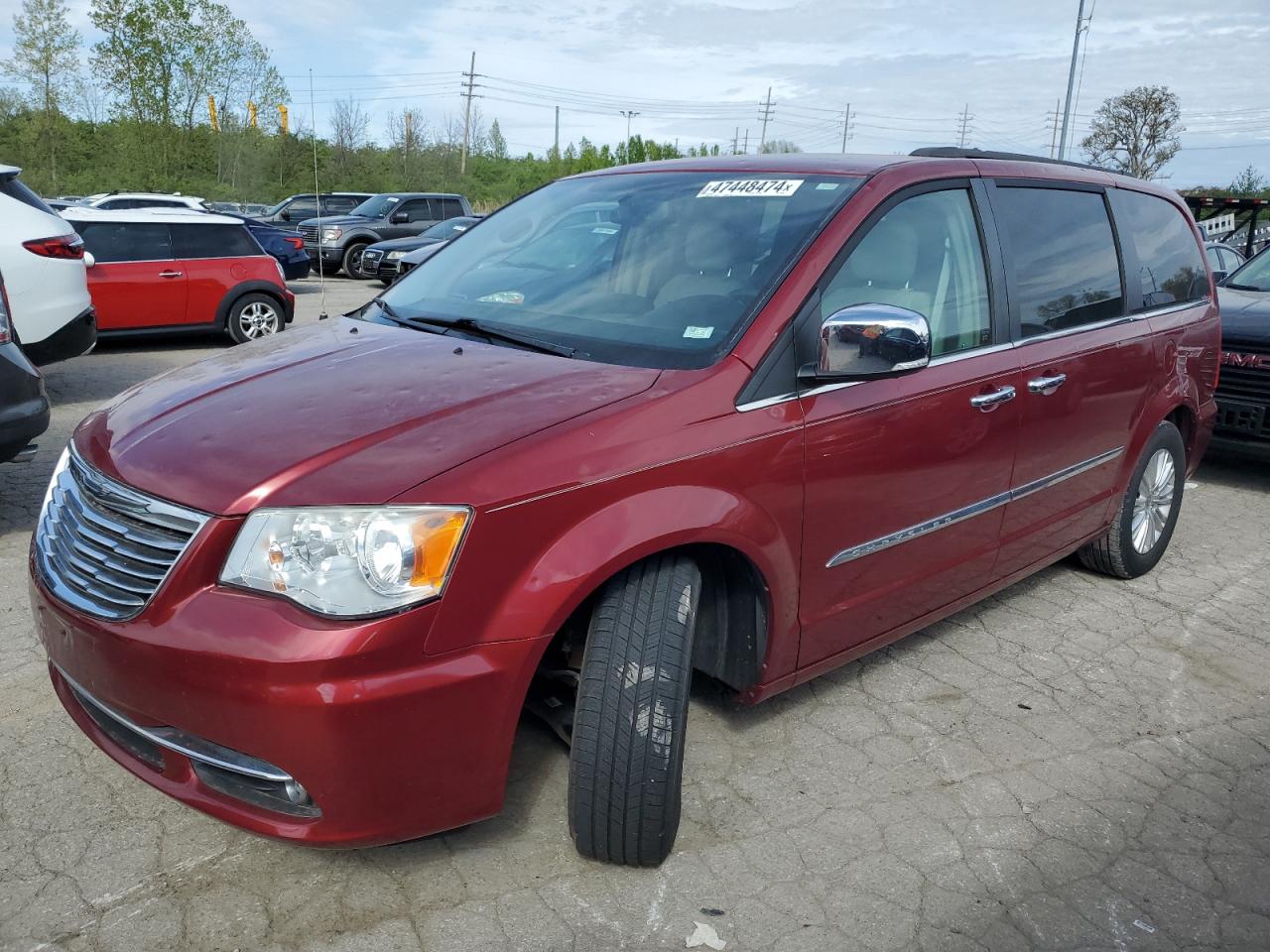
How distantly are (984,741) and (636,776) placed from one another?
1.45 m

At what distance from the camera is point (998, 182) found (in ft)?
12.3

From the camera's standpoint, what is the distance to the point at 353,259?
19.5m

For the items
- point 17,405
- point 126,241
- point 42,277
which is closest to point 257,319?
point 126,241

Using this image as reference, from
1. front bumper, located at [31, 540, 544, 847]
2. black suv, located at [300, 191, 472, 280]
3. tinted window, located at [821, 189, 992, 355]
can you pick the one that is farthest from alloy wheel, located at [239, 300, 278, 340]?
front bumper, located at [31, 540, 544, 847]

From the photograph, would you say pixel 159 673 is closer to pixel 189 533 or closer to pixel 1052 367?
pixel 189 533

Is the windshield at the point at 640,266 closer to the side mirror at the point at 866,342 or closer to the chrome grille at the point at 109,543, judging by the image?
the side mirror at the point at 866,342

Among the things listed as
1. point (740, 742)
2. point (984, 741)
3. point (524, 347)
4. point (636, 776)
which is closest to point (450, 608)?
point (636, 776)

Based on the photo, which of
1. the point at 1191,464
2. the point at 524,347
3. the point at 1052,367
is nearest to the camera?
the point at 524,347

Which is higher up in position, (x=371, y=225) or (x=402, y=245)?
(x=371, y=225)

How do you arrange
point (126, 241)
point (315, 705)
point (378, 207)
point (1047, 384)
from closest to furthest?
point (315, 705) → point (1047, 384) → point (126, 241) → point (378, 207)

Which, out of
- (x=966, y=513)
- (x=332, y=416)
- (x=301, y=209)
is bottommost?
(x=966, y=513)

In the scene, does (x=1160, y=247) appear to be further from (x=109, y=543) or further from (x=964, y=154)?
(x=109, y=543)

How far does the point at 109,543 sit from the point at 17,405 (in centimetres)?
280

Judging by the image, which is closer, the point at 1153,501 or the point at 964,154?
the point at 964,154
